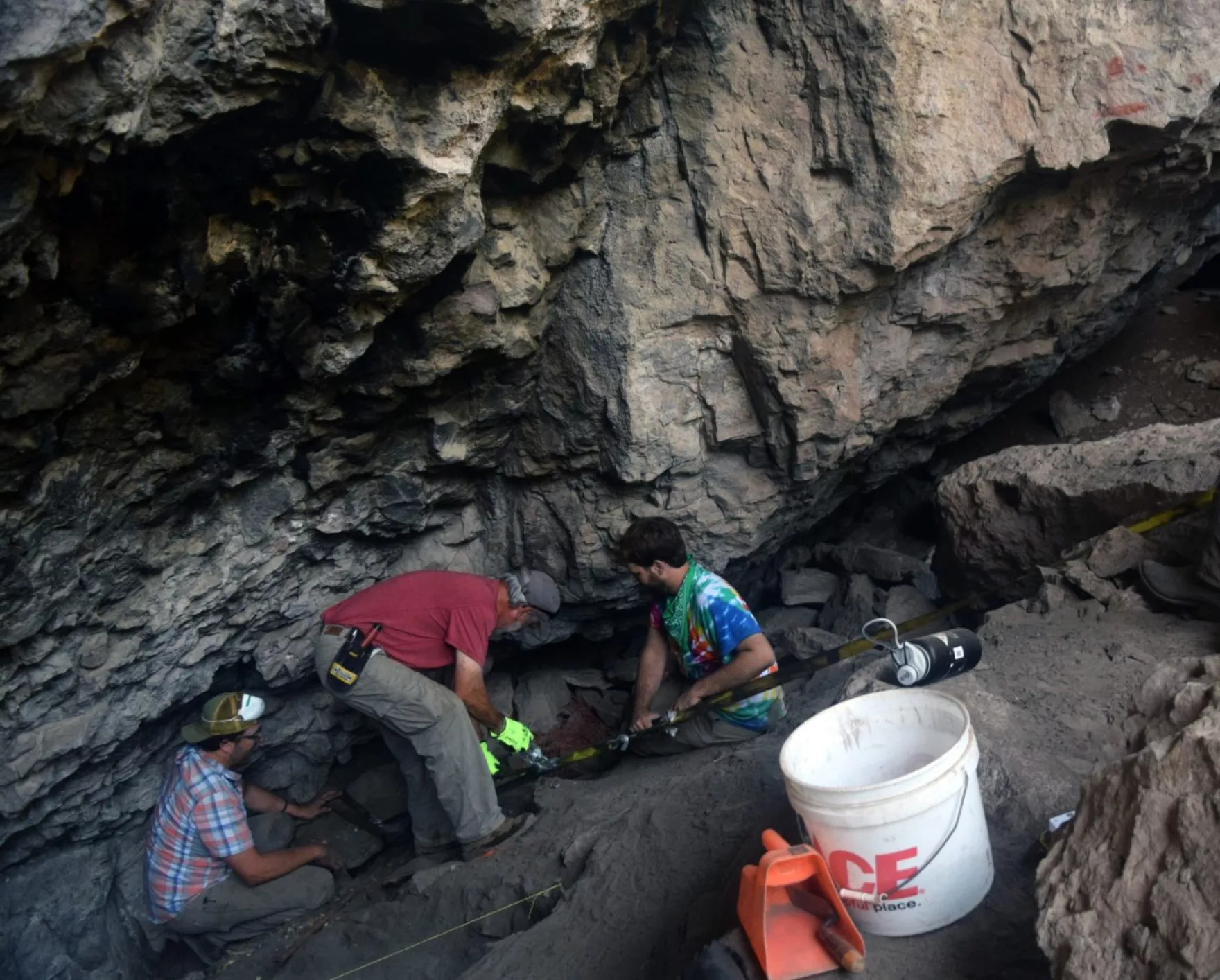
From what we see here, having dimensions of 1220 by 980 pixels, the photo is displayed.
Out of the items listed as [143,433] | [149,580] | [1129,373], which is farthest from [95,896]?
[1129,373]

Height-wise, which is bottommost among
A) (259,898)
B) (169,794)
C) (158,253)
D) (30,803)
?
(259,898)

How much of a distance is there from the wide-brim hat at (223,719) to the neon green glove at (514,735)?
110cm

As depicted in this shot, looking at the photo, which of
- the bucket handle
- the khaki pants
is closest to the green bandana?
the khaki pants

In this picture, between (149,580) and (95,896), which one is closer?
(149,580)

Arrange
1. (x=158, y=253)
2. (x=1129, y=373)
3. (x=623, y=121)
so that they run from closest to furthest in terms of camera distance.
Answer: (x=158, y=253)
(x=623, y=121)
(x=1129, y=373)

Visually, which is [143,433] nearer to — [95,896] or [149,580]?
[149,580]

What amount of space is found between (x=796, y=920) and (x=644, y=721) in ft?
6.91

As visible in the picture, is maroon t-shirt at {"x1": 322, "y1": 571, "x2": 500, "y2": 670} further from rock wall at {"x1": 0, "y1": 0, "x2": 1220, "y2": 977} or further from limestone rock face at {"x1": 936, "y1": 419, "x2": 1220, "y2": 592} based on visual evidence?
limestone rock face at {"x1": 936, "y1": 419, "x2": 1220, "y2": 592}

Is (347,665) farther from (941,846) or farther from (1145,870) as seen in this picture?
(1145,870)

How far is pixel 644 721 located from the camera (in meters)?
3.95

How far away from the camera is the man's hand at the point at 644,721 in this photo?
3.94 m

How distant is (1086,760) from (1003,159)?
2.56m

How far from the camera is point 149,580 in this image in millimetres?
3412

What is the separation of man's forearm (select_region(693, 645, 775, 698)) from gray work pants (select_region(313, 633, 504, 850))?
1.12m
